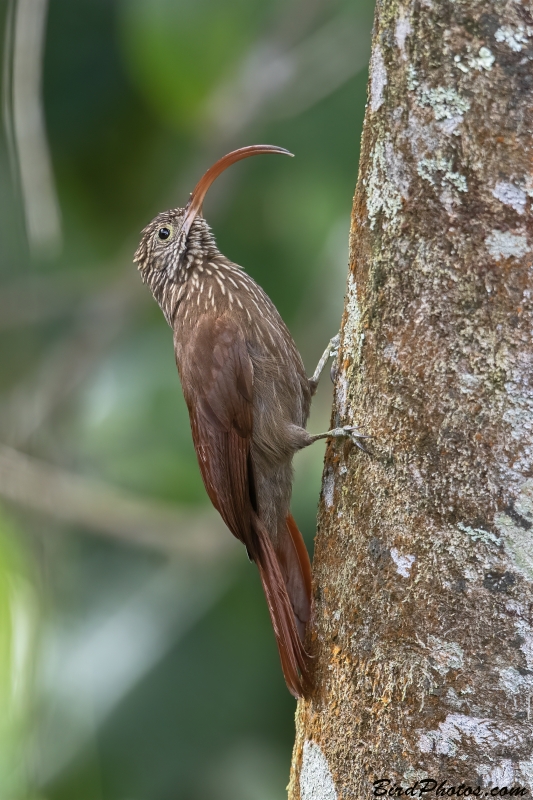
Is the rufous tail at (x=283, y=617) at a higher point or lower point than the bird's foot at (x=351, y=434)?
lower

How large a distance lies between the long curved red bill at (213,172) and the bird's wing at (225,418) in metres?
0.63

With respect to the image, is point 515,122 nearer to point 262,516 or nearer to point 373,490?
point 373,490

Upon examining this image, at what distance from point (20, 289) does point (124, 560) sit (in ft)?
4.70

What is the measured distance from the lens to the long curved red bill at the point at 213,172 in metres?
3.17

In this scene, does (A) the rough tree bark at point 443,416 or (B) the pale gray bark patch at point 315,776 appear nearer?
(A) the rough tree bark at point 443,416

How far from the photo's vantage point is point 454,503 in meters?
1.86

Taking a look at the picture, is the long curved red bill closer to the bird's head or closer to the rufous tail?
the bird's head

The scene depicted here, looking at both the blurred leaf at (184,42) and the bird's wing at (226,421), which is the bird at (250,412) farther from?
the blurred leaf at (184,42)

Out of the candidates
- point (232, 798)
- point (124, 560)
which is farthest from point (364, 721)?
point (124, 560)

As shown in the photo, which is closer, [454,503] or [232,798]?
[454,503]

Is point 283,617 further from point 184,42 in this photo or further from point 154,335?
point 184,42

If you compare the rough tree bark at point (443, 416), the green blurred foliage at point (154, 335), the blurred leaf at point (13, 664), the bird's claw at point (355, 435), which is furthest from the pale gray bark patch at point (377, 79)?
the green blurred foliage at point (154, 335)

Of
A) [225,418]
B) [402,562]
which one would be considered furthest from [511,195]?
[225,418]

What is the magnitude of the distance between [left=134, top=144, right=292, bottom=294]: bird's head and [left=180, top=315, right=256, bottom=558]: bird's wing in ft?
1.93
